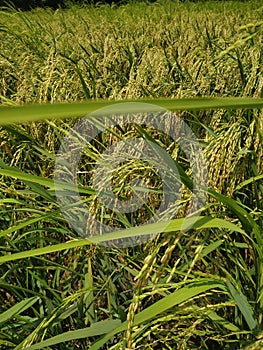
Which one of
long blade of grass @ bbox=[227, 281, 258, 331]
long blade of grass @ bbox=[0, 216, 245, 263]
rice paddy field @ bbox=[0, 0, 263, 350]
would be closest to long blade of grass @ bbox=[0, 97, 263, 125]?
rice paddy field @ bbox=[0, 0, 263, 350]

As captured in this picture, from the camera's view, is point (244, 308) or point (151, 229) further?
point (244, 308)

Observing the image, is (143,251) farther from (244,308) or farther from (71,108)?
(71,108)

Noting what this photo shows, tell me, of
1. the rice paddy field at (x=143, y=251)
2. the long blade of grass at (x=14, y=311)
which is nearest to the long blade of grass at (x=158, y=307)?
the rice paddy field at (x=143, y=251)

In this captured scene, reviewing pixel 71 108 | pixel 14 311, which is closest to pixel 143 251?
Result: pixel 14 311

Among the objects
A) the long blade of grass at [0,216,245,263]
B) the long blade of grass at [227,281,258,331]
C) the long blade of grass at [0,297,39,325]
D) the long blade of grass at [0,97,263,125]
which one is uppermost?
the long blade of grass at [0,97,263,125]

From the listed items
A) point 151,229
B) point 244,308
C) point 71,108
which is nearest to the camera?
point 71,108

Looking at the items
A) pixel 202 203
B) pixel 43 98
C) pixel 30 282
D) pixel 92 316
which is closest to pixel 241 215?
pixel 202 203

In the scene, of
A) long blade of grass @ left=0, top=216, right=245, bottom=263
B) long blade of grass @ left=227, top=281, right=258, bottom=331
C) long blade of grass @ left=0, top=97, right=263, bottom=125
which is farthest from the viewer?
long blade of grass @ left=227, top=281, right=258, bottom=331

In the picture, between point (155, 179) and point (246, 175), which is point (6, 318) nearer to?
point (155, 179)

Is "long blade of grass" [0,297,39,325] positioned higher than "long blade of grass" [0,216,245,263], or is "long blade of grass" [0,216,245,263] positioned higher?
"long blade of grass" [0,216,245,263]

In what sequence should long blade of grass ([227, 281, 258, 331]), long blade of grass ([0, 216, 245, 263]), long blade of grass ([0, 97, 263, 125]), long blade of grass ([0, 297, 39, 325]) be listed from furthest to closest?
long blade of grass ([0, 297, 39, 325])
long blade of grass ([227, 281, 258, 331])
long blade of grass ([0, 216, 245, 263])
long blade of grass ([0, 97, 263, 125])

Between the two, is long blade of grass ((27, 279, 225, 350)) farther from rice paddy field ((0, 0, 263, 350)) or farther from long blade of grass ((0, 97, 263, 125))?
long blade of grass ((0, 97, 263, 125))
